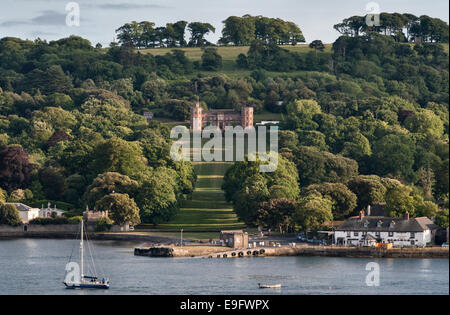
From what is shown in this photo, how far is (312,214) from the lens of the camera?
95.7 metres

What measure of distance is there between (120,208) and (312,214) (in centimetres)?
1709

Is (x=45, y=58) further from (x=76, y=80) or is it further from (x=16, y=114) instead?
(x=16, y=114)

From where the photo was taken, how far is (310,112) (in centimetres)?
→ 15188

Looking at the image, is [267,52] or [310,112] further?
[267,52]

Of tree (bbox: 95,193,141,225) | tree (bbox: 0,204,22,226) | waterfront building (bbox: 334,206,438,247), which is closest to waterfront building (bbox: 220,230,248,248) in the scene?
waterfront building (bbox: 334,206,438,247)

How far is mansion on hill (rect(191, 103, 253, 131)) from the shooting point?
159m

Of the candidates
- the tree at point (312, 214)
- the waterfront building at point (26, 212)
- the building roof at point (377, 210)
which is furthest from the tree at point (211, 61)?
the tree at point (312, 214)

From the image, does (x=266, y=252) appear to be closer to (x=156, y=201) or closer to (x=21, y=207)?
(x=156, y=201)

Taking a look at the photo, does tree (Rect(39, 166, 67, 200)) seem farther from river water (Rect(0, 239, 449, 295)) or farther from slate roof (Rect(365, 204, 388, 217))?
slate roof (Rect(365, 204, 388, 217))

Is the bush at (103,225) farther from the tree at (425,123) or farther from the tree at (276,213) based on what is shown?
the tree at (425,123)

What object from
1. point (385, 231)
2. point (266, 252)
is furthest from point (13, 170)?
point (385, 231)

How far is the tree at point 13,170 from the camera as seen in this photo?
11962cm
